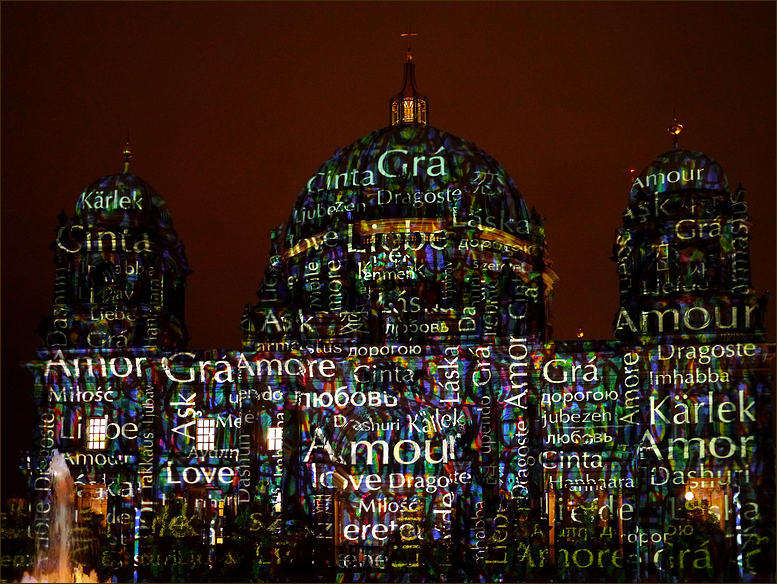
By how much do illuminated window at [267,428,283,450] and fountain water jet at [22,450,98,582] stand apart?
378 inches

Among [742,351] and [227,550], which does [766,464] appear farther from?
[227,550]

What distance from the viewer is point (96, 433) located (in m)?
84.9

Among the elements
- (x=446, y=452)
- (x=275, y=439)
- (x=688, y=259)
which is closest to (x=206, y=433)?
(x=275, y=439)

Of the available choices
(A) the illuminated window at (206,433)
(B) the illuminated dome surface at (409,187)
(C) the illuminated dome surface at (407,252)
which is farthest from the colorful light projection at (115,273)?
(B) the illuminated dome surface at (409,187)

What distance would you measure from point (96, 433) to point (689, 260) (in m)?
29.7

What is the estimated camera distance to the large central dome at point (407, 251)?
280 feet

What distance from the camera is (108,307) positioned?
86.5 m

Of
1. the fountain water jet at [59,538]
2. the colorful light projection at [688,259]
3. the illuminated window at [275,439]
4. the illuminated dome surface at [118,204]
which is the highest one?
the illuminated dome surface at [118,204]

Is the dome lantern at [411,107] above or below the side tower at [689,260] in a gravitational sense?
above

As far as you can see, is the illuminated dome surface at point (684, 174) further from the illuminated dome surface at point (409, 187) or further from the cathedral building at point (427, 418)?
the illuminated dome surface at point (409, 187)

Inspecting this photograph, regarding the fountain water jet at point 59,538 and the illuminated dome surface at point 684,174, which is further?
the illuminated dome surface at point 684,174

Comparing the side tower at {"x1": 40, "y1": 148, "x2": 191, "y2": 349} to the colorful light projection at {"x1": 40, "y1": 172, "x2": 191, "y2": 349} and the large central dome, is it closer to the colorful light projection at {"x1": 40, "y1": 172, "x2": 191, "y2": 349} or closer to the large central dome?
the colorful light projection at {"x1": 40, "y1": 172, "x2": 191, "y2": 349}

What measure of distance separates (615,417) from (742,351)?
6641mm

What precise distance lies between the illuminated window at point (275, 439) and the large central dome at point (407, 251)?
411 centimetres
